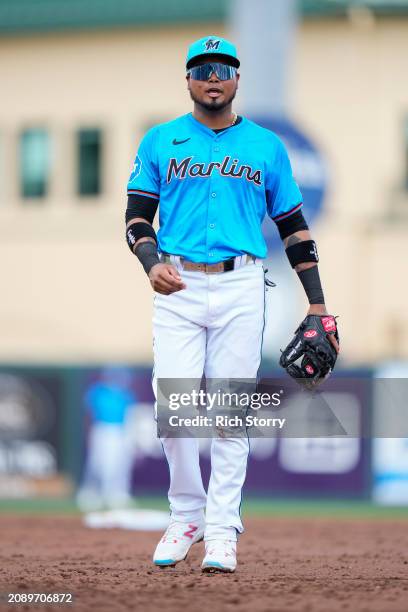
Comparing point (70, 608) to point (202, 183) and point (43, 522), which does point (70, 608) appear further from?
point (43, 522)

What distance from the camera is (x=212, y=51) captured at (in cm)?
581

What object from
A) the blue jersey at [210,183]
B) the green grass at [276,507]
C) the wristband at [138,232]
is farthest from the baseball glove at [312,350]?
the green grass at [276,507]

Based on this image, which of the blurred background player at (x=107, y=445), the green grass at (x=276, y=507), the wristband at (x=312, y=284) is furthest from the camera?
the blurred background player at (x=107, y=445)

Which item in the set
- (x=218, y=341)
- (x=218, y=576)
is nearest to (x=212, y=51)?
(x=218, y=341)

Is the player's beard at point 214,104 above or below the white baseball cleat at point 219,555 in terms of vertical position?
above

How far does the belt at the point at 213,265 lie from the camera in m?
5.84

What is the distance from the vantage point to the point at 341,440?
571 inches

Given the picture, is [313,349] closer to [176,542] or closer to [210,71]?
[176,542]

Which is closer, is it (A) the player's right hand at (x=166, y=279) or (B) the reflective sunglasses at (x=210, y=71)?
(A) the player's right hand at (x=166, y=279)

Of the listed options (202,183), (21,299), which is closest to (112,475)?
(202,183)

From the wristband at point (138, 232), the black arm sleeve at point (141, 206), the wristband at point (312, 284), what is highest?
the black arm sleeve at point (141, 206)

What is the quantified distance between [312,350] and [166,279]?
79cm

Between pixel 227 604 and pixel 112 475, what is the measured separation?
9402 millimetres

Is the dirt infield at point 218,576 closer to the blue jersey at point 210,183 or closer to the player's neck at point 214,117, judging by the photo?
the blue jersey at point 210,183
